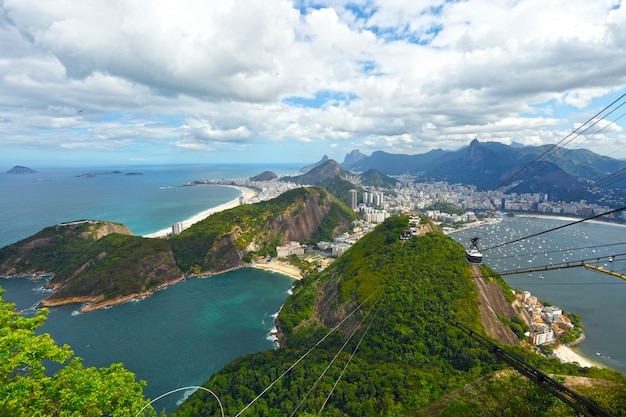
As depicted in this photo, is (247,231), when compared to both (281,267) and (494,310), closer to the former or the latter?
(281,267)

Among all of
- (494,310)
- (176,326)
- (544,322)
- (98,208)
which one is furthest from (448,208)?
(98,208)

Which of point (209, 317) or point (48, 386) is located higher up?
point (48, 386)

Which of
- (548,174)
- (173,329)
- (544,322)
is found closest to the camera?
(173,329)

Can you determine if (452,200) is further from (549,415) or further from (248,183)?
(549,415)

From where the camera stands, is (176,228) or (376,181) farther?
(376,181)

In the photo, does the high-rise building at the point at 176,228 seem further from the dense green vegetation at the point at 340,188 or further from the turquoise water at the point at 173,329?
the dense green vegetation at the point at 340,188

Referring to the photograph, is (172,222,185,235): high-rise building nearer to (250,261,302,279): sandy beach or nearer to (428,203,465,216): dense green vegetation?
(250,261,302,279): sandy beach

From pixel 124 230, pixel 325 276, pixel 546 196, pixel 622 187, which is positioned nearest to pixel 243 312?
pixel 325 276

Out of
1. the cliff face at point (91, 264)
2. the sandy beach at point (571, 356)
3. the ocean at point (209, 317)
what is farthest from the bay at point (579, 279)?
the cliff face at point (91, 264)
